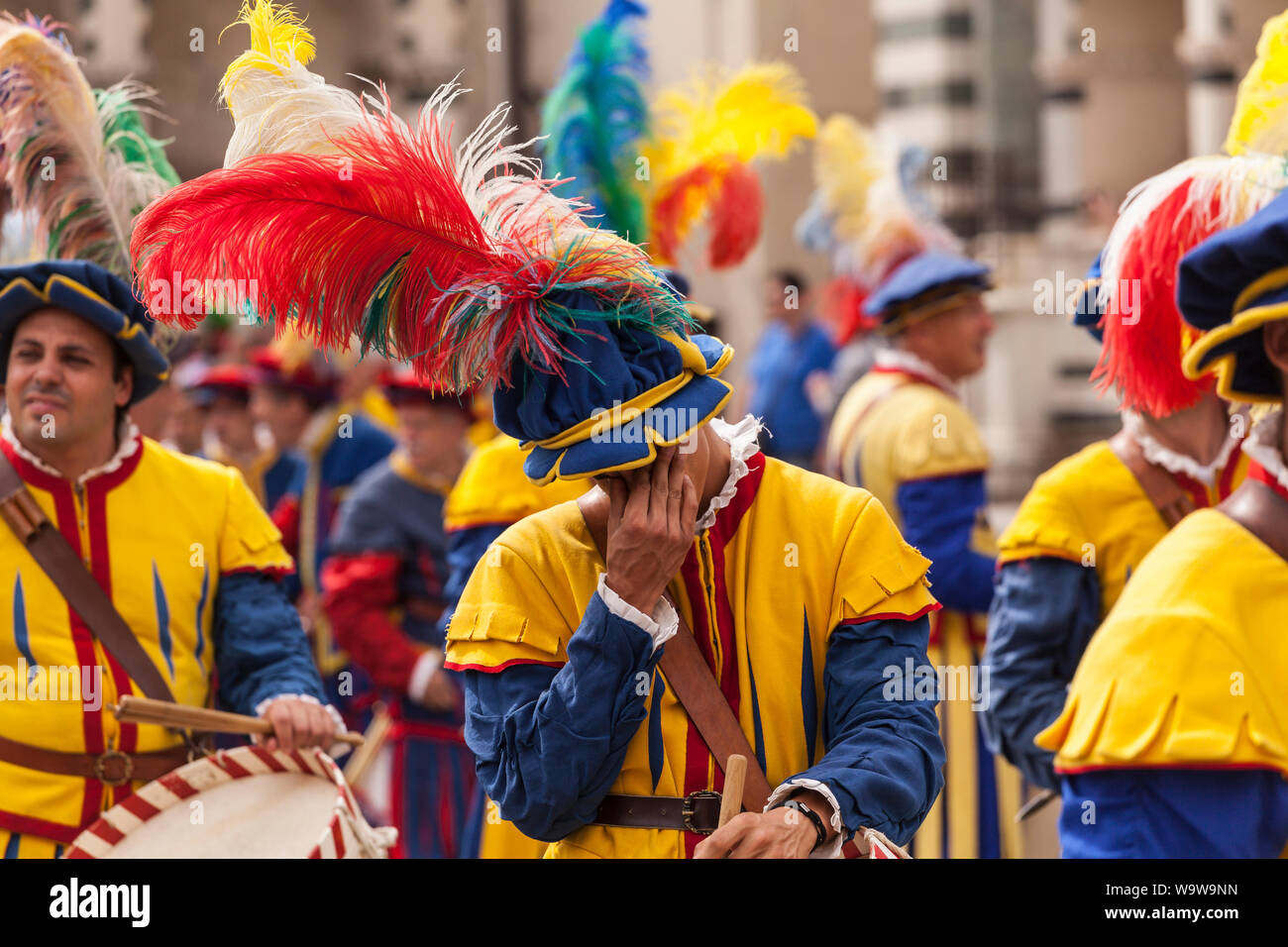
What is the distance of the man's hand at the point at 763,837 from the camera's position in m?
2.56

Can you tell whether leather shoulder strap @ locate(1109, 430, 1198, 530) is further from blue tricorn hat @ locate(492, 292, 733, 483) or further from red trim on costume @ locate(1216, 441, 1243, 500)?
blue tricorn hat @ locate(492, 292, 733, 483)

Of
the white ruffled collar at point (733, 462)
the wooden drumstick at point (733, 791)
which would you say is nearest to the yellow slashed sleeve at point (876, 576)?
the white ruffled collar at point (733, 462)

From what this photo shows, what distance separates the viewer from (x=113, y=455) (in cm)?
408

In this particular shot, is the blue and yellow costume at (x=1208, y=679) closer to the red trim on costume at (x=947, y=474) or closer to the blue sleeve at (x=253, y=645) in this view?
the blue sleeve at (x=253, y=645)

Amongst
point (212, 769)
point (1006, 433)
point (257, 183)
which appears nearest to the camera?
point (257, 183)

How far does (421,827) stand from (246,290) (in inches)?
155

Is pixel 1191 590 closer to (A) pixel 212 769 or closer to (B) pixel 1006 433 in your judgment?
(A) pixel 212 769

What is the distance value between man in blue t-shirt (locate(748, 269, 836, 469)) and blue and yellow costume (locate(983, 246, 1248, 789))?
746cm

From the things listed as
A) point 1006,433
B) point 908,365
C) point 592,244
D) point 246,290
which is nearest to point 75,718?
point 246,290

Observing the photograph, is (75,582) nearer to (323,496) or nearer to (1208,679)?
(1208,679)

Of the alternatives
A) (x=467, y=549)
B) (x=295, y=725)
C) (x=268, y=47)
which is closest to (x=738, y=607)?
(x=268, y=47)

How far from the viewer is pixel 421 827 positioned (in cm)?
633

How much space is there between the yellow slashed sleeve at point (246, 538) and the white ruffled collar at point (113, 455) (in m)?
0.25

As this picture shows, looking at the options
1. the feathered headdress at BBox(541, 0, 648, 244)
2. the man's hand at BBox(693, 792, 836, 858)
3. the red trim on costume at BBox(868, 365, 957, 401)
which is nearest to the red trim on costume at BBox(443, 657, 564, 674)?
the man's hand at BBox(693, 792, 836, 858)
